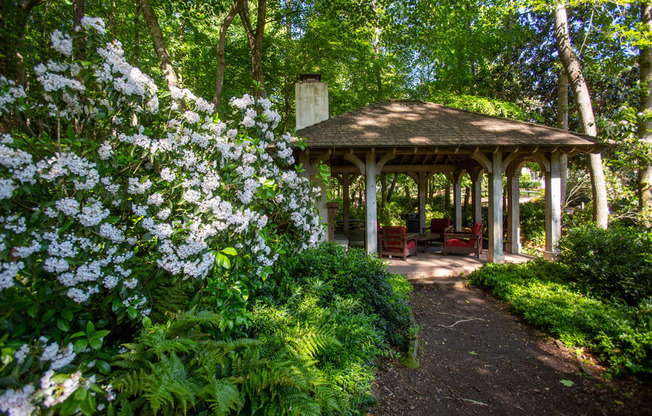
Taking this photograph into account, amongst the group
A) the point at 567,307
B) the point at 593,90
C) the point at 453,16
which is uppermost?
the point at 453,16

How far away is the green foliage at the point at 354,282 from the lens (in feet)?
13.9

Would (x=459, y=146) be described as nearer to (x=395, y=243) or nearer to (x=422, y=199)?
(x=395, y=243)

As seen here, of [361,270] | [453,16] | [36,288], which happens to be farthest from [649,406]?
[453,16]

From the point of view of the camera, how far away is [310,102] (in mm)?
10125

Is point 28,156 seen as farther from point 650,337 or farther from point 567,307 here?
point 567,307

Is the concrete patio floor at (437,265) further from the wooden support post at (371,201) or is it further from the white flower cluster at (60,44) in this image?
the white flower cluster at (60,44)

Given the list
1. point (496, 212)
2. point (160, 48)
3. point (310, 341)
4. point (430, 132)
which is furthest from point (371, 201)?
point (310, 341)

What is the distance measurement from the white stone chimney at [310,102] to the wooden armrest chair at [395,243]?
4070 mm

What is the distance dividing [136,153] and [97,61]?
0.70 m

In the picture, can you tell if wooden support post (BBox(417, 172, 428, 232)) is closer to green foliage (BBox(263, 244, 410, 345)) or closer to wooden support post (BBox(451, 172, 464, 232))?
wooden support post (BBox(451, 172, 464, 232))

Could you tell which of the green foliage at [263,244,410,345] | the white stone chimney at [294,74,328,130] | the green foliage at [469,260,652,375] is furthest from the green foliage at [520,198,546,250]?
the green foliage at [263,244,410,345]

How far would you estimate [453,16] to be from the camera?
12883 millimetres

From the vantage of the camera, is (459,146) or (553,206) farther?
(553,206)

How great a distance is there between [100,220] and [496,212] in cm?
892
